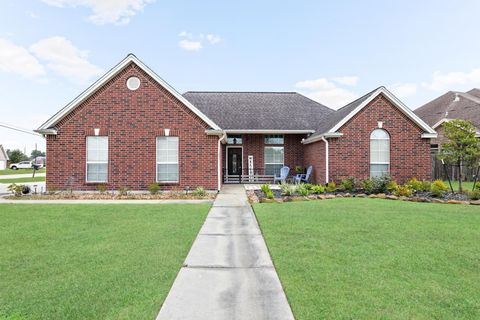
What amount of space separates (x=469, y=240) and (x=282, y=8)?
49.3 ft

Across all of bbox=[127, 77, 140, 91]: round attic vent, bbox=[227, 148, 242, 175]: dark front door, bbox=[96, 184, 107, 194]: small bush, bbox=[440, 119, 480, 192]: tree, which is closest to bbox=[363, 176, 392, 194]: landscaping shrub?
bbox=[440, 119, 480, 192]: tree

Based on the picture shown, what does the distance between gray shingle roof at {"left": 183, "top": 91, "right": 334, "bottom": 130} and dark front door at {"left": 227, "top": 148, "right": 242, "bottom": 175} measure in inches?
65.0

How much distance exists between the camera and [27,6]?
1354cm

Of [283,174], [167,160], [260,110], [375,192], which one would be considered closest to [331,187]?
[375,192]

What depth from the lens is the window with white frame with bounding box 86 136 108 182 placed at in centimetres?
1405

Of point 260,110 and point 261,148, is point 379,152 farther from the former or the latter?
point 260,110

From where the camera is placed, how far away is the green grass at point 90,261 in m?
3.25

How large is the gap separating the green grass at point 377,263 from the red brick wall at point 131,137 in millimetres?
6568

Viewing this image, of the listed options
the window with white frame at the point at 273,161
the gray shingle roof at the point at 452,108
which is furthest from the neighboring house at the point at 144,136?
the gray shingle roof at the point at 452,108

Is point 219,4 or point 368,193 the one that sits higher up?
point 219,4

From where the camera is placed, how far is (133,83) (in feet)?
46.2

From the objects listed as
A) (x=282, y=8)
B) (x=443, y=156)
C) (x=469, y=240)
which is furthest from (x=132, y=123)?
(x=443, y=156)

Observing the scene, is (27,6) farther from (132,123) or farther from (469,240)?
(469,240)

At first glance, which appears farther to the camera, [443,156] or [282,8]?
[282,8]
